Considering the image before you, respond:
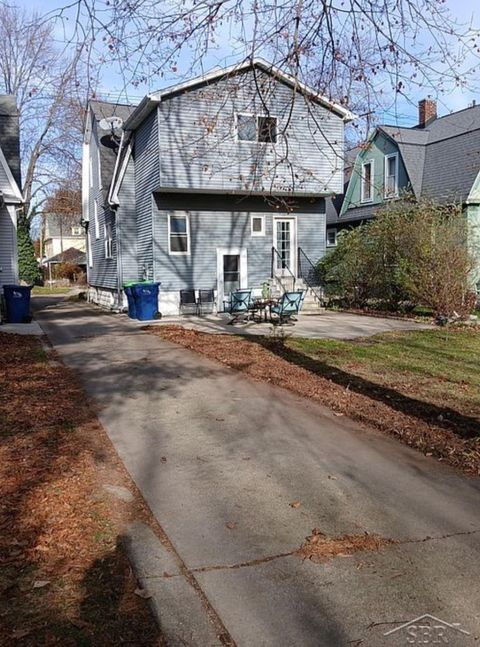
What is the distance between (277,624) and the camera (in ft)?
8.75

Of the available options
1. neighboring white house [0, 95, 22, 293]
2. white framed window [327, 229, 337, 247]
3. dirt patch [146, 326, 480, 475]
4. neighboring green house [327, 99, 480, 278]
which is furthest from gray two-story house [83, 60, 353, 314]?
white framed window [327, 229, 337, 247]

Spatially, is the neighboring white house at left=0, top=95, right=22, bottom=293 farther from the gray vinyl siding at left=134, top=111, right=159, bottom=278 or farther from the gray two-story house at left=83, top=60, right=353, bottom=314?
the gray vinyl siding at left=134, top=111, right=159, bottom=278

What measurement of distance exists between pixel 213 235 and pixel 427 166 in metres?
11.4

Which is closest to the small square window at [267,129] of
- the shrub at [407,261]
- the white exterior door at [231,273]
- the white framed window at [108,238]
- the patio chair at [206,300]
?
the shrub at [407,261]

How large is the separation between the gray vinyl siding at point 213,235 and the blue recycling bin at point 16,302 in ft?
15.0

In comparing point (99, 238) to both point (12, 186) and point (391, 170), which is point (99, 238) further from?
point (391, 170)

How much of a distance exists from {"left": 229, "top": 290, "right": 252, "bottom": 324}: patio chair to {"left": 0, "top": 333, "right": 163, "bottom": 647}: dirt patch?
10849mm

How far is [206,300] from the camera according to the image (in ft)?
66.1

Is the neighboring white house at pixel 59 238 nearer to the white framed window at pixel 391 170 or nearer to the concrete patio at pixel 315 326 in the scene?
the white framed window at pixel 391 170

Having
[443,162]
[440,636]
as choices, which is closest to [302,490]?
[440,636]

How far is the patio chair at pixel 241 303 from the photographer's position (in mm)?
16984

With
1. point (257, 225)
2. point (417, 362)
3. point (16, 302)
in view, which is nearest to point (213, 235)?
point (257, 225)

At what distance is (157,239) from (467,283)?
392 inches

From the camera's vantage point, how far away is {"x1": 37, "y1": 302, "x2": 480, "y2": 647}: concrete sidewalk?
2.74 meters
